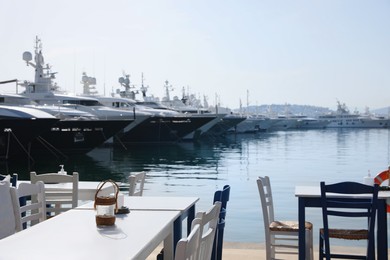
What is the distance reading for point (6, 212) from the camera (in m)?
3.96

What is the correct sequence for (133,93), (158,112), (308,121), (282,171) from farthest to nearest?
(308,121) < (133,93) < (158,112) < (282,171)

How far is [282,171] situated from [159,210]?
19637mm

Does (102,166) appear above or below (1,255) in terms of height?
below

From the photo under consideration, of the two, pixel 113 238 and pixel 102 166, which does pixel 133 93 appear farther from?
pixel 113 238

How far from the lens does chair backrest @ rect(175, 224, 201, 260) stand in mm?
2354

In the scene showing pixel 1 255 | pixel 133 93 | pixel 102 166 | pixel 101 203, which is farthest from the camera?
pixel 133 93

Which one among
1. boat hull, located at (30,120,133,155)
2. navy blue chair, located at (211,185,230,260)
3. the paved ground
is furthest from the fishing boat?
navy blue chair, located at (211,185,230,260)

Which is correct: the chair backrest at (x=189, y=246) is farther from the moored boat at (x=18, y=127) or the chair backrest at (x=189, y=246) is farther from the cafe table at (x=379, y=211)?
the moored boat at (x=18, y=127)

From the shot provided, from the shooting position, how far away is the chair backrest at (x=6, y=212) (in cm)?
393

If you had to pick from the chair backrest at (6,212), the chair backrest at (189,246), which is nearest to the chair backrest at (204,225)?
the chair backrest at (189,246)

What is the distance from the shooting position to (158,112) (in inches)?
1934

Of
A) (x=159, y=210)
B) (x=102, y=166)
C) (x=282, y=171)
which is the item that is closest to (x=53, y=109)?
(x=102, y=166)

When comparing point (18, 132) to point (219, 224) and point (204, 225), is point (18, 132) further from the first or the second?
point (204, 225)

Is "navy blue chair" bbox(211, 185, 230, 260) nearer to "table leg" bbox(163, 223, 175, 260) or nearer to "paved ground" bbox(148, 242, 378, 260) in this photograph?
"table leg" bbox(163, 223, 175, 260)
